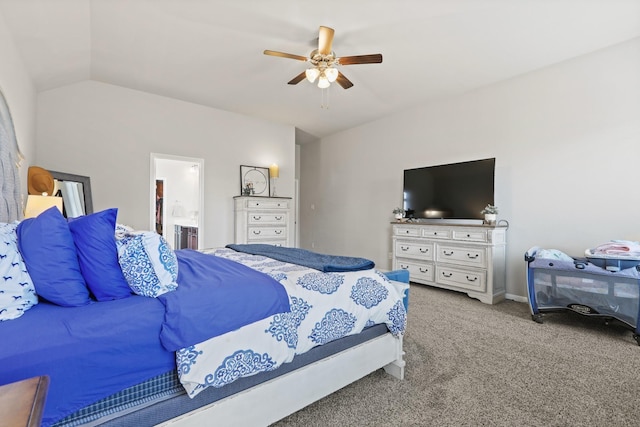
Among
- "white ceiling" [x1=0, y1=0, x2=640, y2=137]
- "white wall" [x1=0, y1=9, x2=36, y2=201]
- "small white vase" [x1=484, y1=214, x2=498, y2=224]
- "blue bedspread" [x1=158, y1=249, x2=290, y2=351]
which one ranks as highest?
"white ceiling" [x1=0, y1=0, x2=640, y2=137]

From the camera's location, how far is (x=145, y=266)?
4.25 feet

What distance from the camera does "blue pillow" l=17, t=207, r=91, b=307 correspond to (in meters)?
1.19

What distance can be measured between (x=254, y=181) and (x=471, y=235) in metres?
3.58

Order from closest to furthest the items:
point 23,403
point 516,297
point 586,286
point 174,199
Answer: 1. point 23,403
2. point 586,286
3. point 516,297
4. point 174,199

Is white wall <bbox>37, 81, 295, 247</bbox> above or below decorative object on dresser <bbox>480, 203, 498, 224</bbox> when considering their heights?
above

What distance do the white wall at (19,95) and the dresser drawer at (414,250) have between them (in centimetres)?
450

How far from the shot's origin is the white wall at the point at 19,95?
223 cm

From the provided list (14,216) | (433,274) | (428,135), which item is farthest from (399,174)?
(14,216)

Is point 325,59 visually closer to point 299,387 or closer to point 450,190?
point 450,190

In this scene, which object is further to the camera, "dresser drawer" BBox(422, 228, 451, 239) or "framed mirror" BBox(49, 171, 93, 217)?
"dresser drawer" BBox(422, 228, 451, 239)

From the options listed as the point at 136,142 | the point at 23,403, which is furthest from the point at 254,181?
the point at 23,403

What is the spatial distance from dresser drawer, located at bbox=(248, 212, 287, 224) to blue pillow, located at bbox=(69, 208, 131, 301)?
3.53 metres

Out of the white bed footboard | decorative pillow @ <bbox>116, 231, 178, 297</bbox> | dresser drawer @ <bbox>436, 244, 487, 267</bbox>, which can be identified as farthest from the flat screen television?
decorative pillow @ <bbox>116, 231, 178, 297</bbox>

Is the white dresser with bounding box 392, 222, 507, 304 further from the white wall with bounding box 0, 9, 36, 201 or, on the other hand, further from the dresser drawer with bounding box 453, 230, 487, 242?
the white wall with bounding box 0, 9, 36, 201
